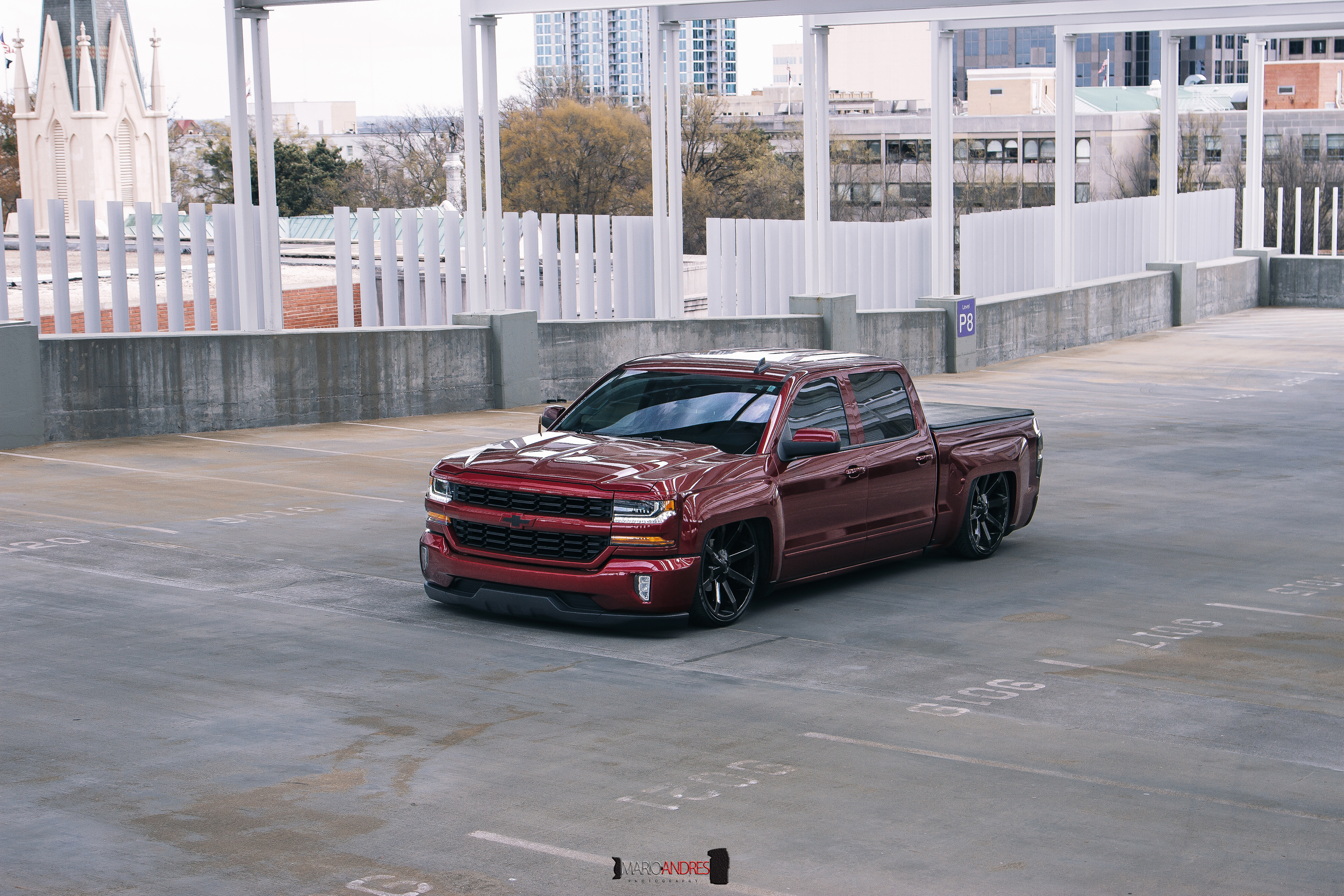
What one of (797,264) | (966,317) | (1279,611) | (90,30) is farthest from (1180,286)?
(90,30)

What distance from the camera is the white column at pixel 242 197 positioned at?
19.8 m

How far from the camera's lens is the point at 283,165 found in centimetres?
8462

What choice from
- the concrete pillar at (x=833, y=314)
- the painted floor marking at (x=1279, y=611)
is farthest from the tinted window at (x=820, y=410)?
the concrete pillar at (x=833, y=314)

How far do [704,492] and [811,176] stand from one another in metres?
18.0

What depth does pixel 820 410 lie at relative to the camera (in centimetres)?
1049

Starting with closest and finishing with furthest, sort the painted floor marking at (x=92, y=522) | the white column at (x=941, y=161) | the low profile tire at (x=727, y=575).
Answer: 1. the low profile tire at (x=727, y=575)
2. the painted floor marking at (x=92, y=522)
3. the white column at (x=941, y=161)

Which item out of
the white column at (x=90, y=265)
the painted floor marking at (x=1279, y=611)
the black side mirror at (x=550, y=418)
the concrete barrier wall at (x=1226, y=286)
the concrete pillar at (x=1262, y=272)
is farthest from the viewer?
the concrete pillar at (x=1262, y=272)

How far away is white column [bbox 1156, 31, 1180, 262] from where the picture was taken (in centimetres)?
3622

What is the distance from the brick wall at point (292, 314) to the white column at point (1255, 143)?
975 inches

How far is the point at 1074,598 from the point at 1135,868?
4.95 m

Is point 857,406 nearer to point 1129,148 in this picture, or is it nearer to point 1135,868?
point 1135,868

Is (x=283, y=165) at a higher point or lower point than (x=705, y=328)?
higher

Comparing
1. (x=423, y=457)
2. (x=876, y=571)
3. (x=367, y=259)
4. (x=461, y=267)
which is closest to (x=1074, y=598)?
(x=876, y=571)

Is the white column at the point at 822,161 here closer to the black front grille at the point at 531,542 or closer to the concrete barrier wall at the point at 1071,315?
the concrete barrier wall at the point at 1071,315
